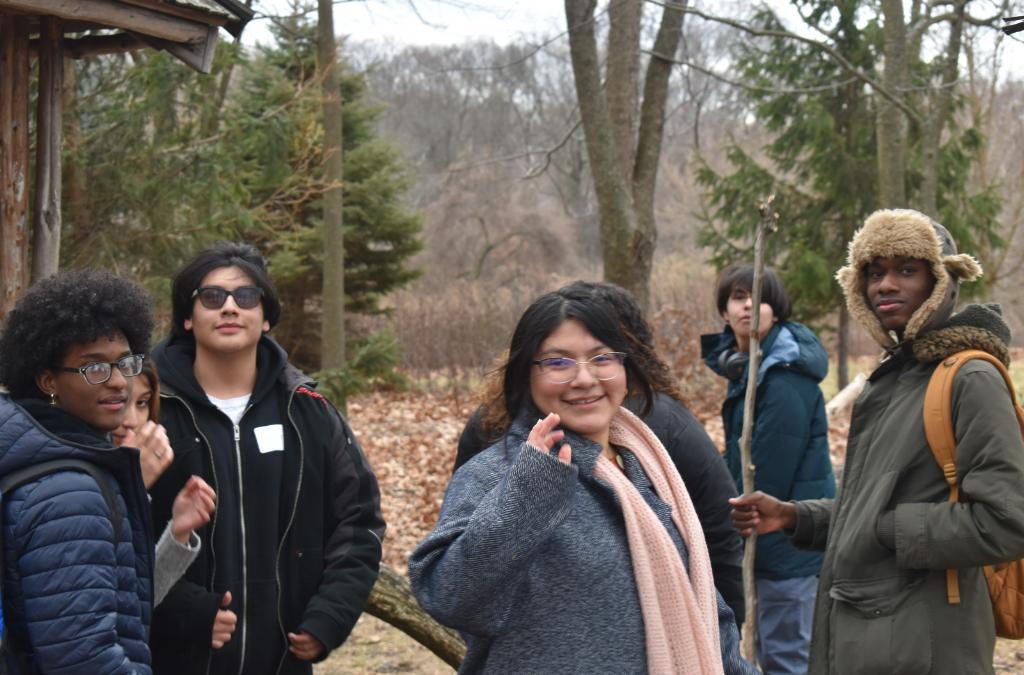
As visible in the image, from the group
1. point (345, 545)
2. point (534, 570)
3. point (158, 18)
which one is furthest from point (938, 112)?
point (534, 570)

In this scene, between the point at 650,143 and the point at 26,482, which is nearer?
the point at 26,482

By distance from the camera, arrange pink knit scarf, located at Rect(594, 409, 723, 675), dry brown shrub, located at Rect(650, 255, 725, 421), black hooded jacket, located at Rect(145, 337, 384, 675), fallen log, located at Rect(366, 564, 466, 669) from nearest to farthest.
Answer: pink knit scarf, located at Rect(594, 409, 723, 675) → black hooded jacket, located at Rect(145, 337, 384, 675) → fallen log, located at Rect(366, 564, 466, 669) → dry brown shrub, located at Rect(650, 255, 725, 421)

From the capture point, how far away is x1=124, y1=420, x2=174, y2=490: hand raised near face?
291 cm

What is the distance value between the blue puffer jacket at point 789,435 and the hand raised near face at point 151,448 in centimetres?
273

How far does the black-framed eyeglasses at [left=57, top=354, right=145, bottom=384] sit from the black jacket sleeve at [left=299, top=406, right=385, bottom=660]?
2.94 feet

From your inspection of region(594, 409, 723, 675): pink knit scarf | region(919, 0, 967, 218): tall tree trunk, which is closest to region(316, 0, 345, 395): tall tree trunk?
region(919, 0, 967, 218): tall tree trunk

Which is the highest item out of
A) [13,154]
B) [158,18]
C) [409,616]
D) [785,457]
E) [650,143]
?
[650,143]

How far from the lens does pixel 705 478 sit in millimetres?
3523

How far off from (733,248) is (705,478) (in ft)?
54.9

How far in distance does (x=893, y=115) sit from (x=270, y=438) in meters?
9.55

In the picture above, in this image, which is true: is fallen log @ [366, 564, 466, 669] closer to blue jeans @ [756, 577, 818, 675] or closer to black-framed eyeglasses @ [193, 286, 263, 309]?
blue jeans @ [756, 577, 818, 675]

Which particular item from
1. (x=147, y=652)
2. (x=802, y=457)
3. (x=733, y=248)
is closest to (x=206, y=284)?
(x=147, y=652)

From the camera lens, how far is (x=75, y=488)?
2383 mm

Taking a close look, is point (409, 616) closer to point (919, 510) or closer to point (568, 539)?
point (919, 510)
